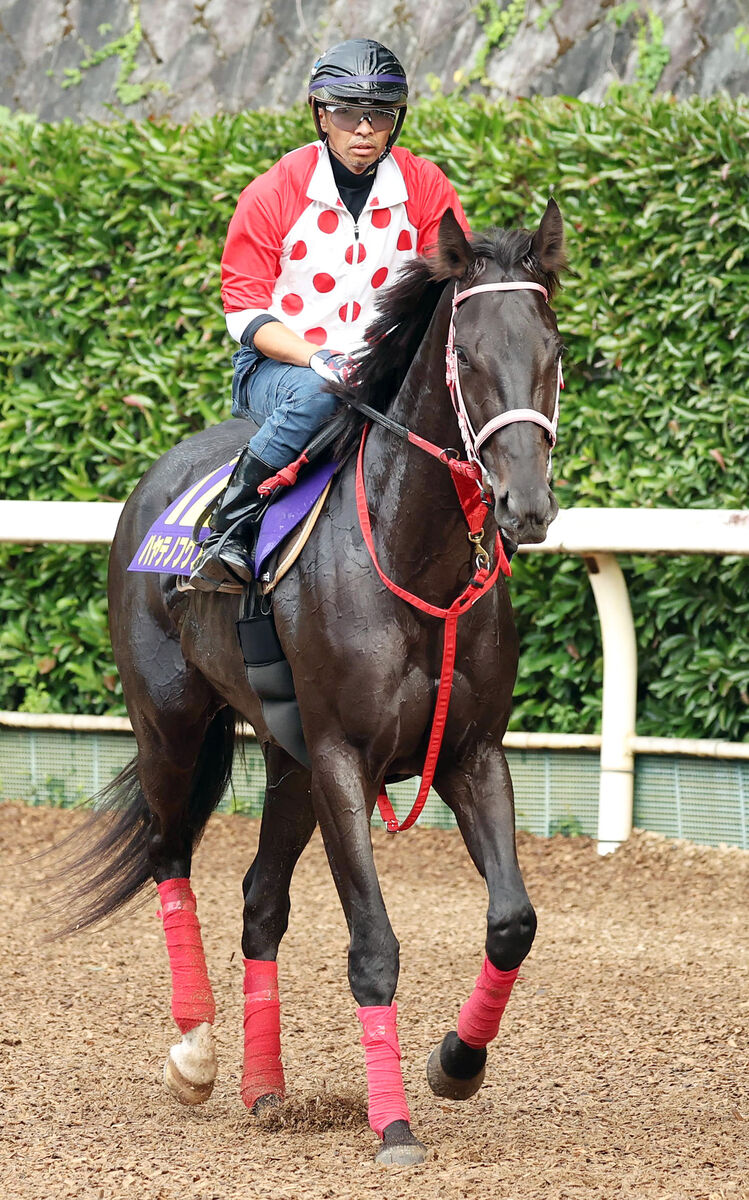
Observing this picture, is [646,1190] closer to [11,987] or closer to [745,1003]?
[745,1003]

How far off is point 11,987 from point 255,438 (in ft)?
7.44

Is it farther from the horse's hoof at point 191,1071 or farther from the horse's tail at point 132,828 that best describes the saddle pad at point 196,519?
the horse's hoof at point 191,1071

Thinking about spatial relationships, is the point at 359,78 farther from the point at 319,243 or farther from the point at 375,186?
the point at 319,243

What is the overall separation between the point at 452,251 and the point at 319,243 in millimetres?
740

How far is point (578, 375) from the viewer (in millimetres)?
6613

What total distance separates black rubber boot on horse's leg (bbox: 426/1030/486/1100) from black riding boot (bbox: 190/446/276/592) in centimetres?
129

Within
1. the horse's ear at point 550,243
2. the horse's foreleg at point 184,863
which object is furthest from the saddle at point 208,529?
the horse's ear at point 550,243

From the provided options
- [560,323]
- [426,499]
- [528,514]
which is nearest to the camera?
[528,514]

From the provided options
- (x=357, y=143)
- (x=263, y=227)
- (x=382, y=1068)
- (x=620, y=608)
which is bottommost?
(x=382, y=1068)

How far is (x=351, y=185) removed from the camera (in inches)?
160

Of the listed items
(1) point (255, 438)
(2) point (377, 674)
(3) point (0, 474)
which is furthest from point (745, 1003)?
(3) point (0, 474)

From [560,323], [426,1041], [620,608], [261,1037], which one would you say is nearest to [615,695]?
[620,608]

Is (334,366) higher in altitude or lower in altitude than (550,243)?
lower

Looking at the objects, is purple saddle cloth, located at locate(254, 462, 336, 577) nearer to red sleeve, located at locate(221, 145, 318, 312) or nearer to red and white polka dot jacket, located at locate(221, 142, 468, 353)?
red and white polka dot jacket, located at locate(221, 142, 468, 353)
